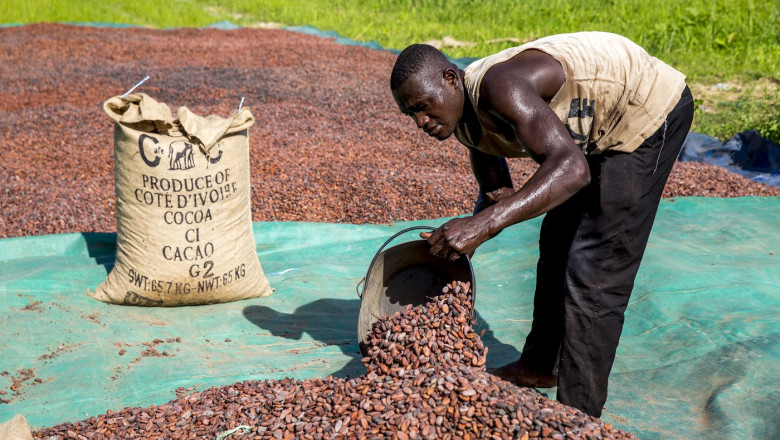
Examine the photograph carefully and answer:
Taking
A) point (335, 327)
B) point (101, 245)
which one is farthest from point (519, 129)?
point (101, 245)

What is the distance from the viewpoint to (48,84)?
754 centimetres

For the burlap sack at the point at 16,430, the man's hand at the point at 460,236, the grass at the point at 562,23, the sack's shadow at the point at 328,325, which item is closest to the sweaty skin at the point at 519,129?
the man's hand at the point at 460,236

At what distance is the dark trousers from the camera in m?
2.18

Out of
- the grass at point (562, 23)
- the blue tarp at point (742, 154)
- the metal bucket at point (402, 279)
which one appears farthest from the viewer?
the grass at point (562, 23)

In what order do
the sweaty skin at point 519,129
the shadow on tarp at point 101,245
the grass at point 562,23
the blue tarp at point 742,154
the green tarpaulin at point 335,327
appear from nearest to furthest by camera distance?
the sweaty skin at point 519,129, the green tarpaulin at point 335,327, the shadow on tarp at point 101,245, the blue tarp at point 742,154, the grass at point 562,23

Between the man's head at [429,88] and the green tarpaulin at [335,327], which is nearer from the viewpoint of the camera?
the man's head at [429,88]

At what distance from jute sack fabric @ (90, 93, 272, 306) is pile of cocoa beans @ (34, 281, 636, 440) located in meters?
0.81

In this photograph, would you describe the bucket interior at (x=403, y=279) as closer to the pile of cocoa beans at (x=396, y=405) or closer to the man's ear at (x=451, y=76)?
the pile of cocoa beans at (x=396, y=405)

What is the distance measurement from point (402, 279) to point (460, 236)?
795mm

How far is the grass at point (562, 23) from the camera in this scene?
7406mm

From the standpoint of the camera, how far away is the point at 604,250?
2232 millimetres

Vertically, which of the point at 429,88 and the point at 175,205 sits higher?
the point at 429,88

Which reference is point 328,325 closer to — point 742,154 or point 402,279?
point 402,279

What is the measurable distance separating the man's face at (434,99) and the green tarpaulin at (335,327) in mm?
976
